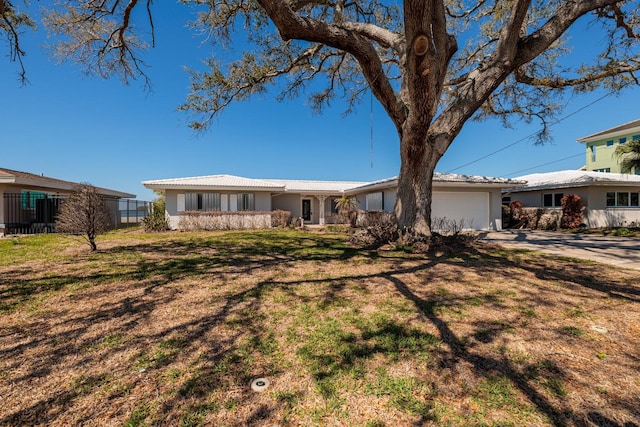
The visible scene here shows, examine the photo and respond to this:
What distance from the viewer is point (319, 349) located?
270 centimetres

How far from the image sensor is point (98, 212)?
776 centimetres

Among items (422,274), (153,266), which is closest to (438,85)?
(422,274)


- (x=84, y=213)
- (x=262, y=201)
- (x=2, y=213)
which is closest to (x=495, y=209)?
(x=262, y=201)

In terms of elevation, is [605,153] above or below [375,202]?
above

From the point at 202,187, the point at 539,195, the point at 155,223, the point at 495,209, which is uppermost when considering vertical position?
the point at 202,187

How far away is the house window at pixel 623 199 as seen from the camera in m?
16.1

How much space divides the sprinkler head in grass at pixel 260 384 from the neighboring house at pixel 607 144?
107 feet

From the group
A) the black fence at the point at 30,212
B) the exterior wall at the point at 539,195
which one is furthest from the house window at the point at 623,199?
the black fence at the point at 30,212

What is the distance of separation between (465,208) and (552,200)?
653 cm

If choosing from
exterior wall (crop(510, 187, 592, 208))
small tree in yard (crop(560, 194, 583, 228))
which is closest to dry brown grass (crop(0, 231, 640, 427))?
small tree in yard (crop(560, 194, 583, 228))

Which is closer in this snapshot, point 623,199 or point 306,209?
point 623,199

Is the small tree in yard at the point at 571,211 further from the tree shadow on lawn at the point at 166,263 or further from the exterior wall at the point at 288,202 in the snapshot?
the exterior wall at the point at 288,202

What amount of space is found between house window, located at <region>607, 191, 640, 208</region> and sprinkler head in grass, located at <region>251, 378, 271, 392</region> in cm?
2178

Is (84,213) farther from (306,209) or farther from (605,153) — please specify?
(605,153)
